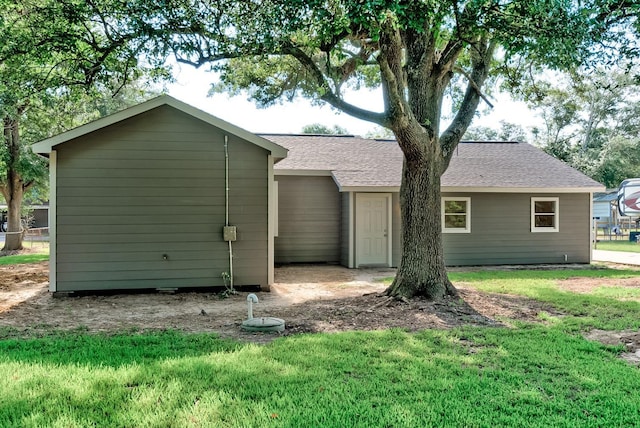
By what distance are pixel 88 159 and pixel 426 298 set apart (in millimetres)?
6445

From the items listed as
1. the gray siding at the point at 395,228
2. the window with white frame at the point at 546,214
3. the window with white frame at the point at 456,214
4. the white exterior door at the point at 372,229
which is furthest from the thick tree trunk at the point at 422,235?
the window with white frame at the point at 546,214

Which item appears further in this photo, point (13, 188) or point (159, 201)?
point (13, 188)

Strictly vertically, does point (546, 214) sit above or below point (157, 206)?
below

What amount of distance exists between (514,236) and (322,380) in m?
11.2

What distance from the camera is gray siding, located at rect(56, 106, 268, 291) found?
821cm

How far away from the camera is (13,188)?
1795cm

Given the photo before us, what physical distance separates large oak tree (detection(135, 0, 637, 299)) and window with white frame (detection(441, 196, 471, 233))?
5541 mm

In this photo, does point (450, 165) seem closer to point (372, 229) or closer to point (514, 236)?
point (514, 236)

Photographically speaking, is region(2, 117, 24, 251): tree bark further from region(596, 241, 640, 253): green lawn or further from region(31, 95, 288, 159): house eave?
region(596, 241, 640, 253): green lawn

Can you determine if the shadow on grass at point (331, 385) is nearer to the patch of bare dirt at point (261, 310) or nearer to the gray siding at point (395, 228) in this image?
the patch of bare dirt at point (261, 310)

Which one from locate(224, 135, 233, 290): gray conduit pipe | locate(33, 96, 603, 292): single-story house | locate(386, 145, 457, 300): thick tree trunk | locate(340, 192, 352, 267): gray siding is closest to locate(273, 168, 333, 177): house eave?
locate(340, 192, 352, 267): gray siding

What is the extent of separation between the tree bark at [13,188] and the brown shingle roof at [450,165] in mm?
10016

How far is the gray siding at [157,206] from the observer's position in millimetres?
8211

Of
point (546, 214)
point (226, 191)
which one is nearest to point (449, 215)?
point (546, 214)
